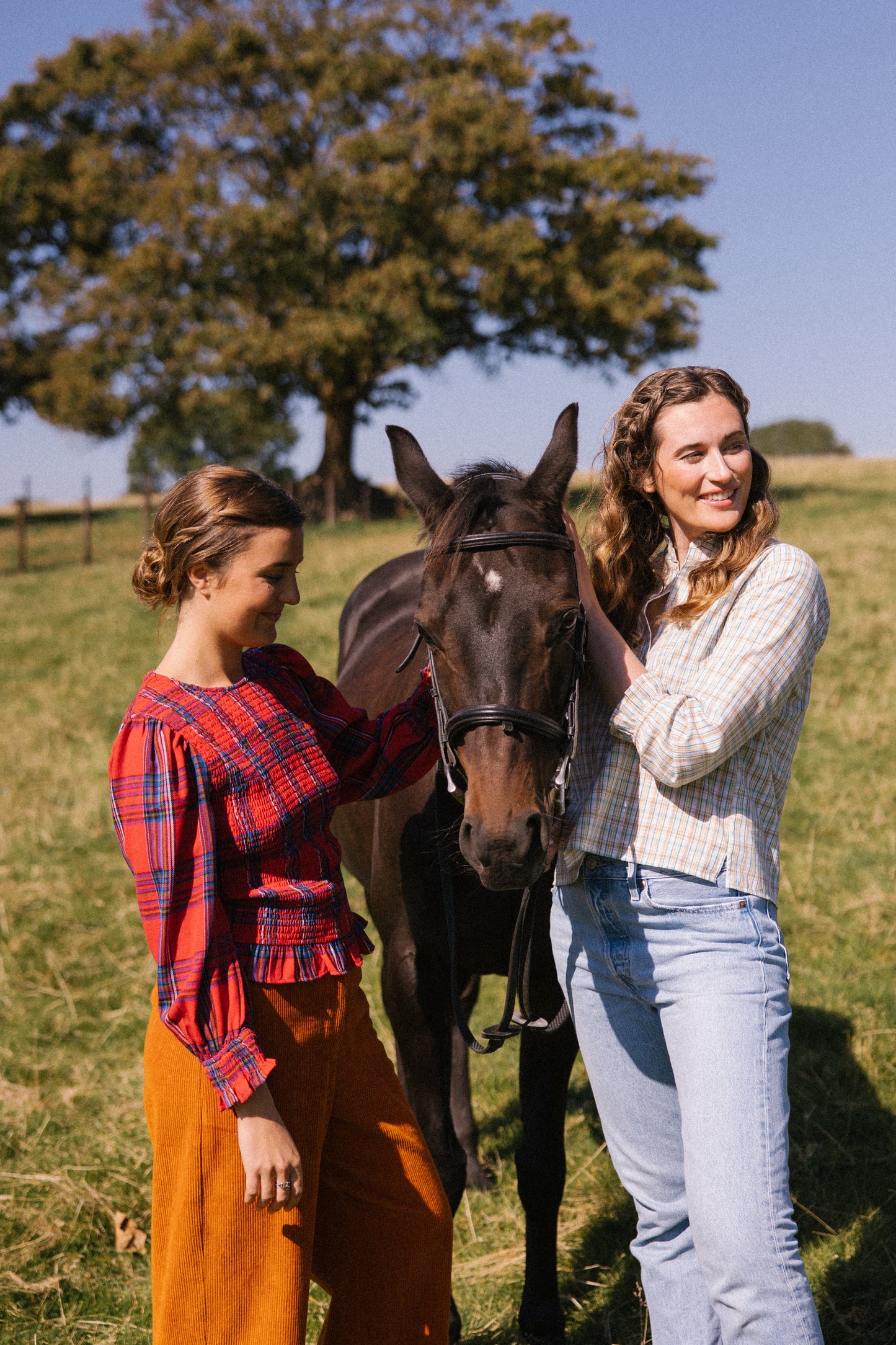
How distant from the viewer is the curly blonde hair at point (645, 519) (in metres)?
2.08

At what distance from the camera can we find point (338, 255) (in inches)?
889

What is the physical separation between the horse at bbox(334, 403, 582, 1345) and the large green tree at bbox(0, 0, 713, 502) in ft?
63.5

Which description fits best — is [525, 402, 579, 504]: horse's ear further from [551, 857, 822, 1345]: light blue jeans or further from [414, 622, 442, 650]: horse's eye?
[551, 857, 822, 1345]: light blue jeans

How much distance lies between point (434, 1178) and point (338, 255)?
22775 mm

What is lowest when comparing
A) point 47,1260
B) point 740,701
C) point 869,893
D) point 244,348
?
point 47,1260

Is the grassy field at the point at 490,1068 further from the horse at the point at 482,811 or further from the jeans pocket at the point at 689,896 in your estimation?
the jeans pocket at the point at 689,896

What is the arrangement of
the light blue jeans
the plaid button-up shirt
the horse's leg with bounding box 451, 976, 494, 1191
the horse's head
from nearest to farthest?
the light blue jeans → the plaid button-up shirt → the horse's head → the horse's leg with bounding box 451, 976, 494, 1191

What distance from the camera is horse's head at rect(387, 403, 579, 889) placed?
199 centimetres

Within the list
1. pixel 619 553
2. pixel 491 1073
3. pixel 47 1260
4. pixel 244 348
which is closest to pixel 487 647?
pixel 619 553

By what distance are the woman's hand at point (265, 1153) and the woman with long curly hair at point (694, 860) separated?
0.66m

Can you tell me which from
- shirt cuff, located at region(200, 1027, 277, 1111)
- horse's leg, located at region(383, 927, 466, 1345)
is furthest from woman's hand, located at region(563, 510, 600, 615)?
horse's leg, located at region(383, 927, 466, 1345)

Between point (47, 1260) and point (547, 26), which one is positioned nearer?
point (47, 1260)

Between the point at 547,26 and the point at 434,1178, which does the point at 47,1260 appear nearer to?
Result: the point at 434,1178

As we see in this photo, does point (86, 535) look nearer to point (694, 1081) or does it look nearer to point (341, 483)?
point (341, 483)
